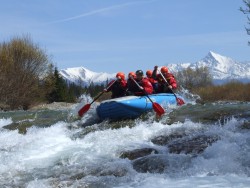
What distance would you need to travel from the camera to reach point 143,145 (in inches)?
315

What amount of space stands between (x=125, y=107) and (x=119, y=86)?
1594 mm

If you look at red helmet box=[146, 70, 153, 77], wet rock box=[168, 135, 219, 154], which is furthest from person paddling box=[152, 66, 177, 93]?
wet rock box=[168, 135, 219, 154]

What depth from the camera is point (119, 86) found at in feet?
42.1

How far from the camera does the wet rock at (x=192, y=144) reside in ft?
24.0

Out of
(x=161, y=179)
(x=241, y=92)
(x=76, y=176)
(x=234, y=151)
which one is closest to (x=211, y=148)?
(x=234, y=151)

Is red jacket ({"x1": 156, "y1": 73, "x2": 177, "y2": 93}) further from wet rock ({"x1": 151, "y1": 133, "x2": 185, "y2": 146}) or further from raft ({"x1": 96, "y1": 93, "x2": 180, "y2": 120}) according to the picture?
wet rock ({"x1": 151, "y1": 133, "x2": 185, "y2": 146})

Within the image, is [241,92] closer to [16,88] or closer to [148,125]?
[148,125]

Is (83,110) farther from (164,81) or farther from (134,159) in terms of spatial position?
(134,159)

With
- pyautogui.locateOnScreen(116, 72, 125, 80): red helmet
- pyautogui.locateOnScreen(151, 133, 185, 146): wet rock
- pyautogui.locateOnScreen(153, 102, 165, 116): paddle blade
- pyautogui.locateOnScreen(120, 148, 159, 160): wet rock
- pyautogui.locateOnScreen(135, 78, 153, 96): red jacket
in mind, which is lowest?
pyautogui.locateOnScreen(120, 148, 159, 160): wet rock

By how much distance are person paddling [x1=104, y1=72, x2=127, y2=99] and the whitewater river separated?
1954mm

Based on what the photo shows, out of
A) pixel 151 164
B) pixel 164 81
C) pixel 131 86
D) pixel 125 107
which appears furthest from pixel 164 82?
pixel 151 164

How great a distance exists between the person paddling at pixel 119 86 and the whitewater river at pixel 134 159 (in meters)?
1.95

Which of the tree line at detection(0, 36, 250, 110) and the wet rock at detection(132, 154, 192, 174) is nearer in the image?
the wet rock at detection(132, 154, 192, 174)

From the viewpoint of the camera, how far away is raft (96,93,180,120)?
11.4m
